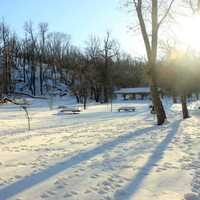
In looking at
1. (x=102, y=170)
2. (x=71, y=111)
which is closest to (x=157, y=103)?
(x=102, y=170)

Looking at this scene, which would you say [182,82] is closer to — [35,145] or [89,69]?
[35,145]

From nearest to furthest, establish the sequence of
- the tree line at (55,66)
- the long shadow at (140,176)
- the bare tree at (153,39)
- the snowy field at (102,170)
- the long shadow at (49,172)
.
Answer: the long shadow at (140,176)
the snowy field at (102,170)
the long shadow at (49,172)
the bare tree at (153,39)
the tree line at (55,66)

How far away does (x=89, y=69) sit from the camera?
77188mm

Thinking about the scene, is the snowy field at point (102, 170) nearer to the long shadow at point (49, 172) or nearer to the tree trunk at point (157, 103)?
the long shadow at point (49, 172)

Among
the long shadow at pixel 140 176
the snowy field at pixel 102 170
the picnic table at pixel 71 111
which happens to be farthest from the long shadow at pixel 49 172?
the picnic table at pixel 71 111

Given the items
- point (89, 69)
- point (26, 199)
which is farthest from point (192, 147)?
point (89, 69)

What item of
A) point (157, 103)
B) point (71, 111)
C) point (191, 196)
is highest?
point (157, 103)

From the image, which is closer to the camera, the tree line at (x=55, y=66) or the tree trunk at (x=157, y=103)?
the tree trunk at (x=157, y=103)

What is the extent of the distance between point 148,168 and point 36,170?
2345 mm

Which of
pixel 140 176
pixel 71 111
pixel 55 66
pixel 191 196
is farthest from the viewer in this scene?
pixel 55 66

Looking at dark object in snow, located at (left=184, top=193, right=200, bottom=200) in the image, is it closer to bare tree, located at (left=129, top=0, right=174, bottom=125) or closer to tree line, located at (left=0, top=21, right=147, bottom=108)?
bare tree, located at (left=129, top=0, right=174, bottom=125)

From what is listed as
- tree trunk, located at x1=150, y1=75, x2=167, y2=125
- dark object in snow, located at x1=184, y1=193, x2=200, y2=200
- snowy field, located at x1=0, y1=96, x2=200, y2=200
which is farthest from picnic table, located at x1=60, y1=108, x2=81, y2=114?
dark object in snow, located at x1=184, y1=193, x2=200, y2=200

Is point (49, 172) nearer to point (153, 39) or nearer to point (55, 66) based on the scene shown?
point (153, 39)

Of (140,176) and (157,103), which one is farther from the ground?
(157,103)
